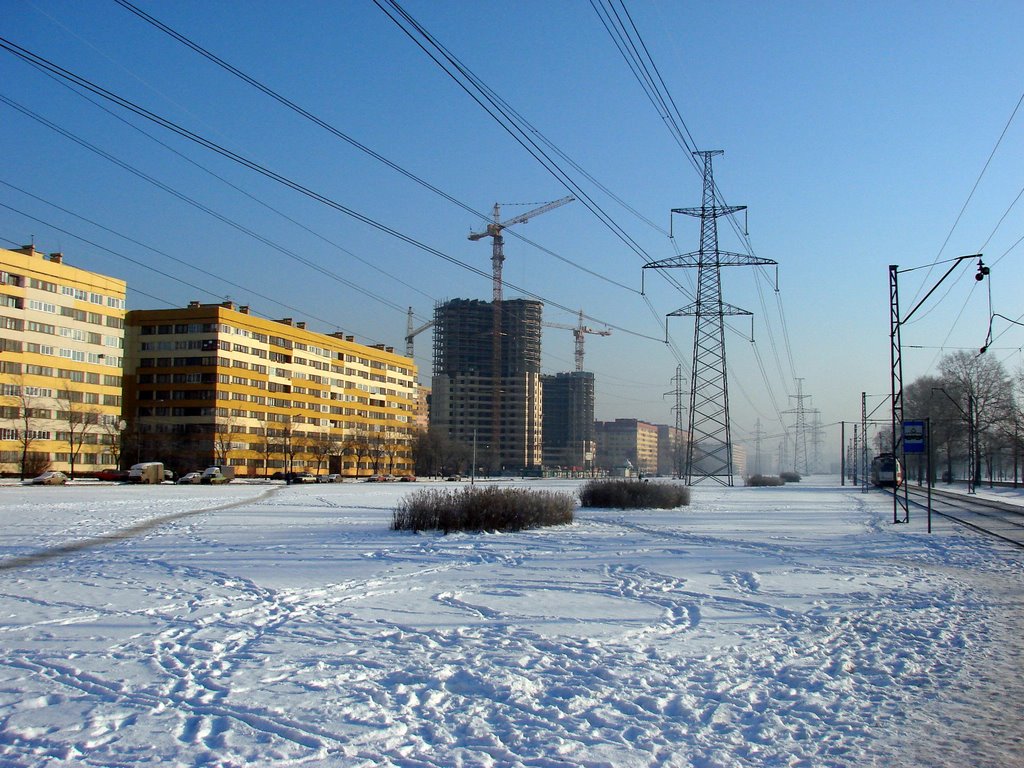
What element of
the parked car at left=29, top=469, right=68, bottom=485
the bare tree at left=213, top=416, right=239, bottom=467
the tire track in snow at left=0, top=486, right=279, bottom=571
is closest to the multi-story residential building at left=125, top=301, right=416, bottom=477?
the bare tree at left=213, top=416, right=239, bottom=467

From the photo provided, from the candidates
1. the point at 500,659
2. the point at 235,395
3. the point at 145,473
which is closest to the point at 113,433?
the point at 235,395

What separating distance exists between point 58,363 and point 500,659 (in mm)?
92861

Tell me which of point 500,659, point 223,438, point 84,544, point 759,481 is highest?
point 223,438

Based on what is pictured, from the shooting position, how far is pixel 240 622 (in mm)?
9711

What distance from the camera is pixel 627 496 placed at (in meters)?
36.0

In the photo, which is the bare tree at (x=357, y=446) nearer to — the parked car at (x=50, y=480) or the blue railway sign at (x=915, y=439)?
the parked car at (x=50, y=480)

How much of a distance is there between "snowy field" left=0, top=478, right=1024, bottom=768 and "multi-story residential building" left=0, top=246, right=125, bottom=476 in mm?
72934

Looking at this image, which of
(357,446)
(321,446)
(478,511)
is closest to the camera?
(478,511)

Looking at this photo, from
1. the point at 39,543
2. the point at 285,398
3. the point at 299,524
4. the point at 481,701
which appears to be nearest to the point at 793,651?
the point at 481,701

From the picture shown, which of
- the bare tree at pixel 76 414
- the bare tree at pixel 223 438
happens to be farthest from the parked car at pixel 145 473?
the bare tree at pixel 223 438

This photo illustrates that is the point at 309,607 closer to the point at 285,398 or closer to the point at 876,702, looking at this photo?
the point at 876,702

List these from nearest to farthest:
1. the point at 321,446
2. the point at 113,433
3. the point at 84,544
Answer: the point at 84,544
the point at 113,433
the point at 321,446

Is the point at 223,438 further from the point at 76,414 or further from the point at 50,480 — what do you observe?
the point at 50,480

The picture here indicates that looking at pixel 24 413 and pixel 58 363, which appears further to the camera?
pixel 58 363
